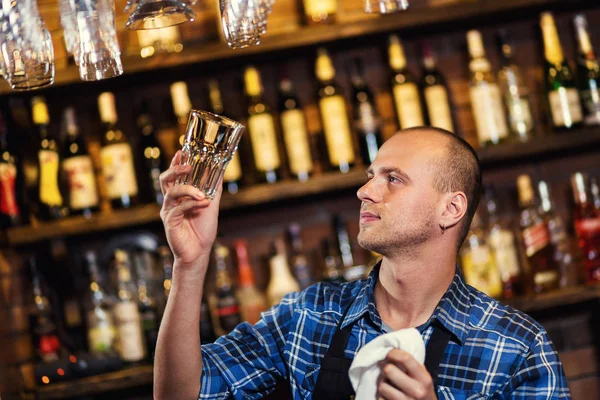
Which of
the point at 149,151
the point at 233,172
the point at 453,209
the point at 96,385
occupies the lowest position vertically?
the point at 96,385

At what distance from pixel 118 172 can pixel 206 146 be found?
104cm

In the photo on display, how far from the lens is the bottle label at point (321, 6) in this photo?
94.5 inches

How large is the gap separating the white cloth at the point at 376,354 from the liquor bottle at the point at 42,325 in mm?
1350

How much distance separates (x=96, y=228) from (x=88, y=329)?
13.3 inches

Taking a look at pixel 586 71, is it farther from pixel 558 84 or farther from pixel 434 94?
pixel 434 94

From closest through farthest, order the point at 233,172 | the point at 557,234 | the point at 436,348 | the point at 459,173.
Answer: the point at 436,348
the point at 459,173
the point at 233,172
the point at 557,234

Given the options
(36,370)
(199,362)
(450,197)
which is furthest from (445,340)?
(36,370)

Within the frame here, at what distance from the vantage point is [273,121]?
2439mm

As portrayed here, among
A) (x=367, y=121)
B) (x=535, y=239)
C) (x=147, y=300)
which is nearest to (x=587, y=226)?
(x=535, y=239)

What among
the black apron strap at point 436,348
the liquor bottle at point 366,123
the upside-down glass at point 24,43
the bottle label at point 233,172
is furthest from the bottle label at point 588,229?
the upside-down glass at point 24,43

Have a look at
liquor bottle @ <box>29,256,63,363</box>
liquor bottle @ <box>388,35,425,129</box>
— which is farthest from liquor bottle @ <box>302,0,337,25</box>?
liquor bottle @ <box>29,256,63,363</box>

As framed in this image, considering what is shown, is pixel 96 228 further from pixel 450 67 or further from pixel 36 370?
pixel 450 67

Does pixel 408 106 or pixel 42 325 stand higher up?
pixel 408 106

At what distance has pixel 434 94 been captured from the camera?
2416mm
